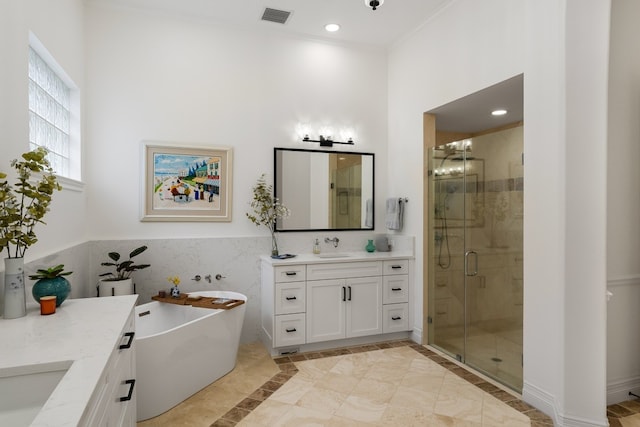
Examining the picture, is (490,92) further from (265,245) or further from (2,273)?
Answer: (2,273)

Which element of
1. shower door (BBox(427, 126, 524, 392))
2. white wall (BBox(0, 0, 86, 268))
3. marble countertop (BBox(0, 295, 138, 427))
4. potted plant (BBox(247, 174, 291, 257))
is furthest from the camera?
potted plant (BBox(247, 174, 291, 257))

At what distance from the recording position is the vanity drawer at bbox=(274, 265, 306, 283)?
11.4ft

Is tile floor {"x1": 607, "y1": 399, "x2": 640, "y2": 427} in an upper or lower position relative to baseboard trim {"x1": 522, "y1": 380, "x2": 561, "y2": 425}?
lower

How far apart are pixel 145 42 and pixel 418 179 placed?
9.72ft

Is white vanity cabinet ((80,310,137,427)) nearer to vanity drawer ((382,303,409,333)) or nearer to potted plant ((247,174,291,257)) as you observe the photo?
potted plant ((247,174,291,257))

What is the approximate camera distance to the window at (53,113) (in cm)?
248

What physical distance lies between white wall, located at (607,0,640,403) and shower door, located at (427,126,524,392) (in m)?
0.57

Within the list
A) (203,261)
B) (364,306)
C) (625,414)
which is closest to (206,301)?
(203,261)

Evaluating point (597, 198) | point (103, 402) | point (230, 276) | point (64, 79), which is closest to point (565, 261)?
point (597, 198)

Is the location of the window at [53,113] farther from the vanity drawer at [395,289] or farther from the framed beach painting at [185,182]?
the vanity drawer at [395,289]

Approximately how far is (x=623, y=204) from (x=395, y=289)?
2.03 meters

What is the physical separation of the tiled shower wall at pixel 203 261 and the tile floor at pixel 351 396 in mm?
687

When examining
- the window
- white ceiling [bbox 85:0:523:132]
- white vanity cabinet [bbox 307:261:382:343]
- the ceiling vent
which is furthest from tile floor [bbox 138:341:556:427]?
the ceiling vent

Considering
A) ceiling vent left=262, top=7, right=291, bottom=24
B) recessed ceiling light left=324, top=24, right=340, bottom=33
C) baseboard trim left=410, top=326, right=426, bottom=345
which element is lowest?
baseboard trim left=410, top=326, right=426, bottom=345
